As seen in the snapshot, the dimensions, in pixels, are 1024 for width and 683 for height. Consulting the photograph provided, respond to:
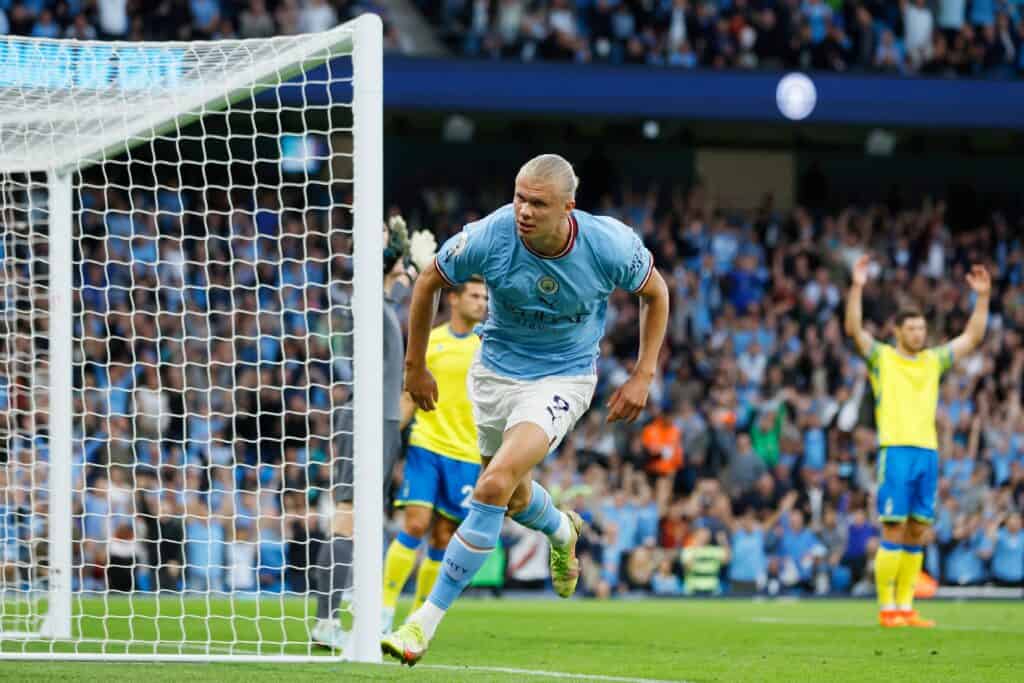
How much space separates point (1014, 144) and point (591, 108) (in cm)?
948

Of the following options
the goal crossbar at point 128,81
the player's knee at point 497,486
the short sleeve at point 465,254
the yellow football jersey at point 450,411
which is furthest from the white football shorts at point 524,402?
the yellow football jersey at point 450,411

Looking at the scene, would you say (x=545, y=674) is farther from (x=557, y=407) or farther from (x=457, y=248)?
(x=457, y=248)

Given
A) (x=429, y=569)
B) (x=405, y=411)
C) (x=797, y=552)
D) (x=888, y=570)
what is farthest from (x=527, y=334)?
(x=797, y=552)

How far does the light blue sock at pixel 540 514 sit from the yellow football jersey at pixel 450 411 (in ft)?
8.35

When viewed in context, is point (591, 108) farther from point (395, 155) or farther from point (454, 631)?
point (454, 631)

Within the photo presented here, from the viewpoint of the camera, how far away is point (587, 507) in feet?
67.2

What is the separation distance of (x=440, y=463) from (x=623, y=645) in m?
1.65

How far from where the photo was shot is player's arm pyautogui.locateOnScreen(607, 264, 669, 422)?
7402 millimetres

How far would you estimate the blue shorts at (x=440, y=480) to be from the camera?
1072 cm

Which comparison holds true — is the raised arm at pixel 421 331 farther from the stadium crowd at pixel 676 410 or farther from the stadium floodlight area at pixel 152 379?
the stadium crowd at pixel 676 410

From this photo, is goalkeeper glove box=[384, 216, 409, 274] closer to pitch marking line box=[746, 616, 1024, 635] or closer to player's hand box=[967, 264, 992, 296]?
player's hand box=[967, 264, 992, 296]

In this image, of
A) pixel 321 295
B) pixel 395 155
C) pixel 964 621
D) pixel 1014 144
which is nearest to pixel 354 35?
pixel 964 621

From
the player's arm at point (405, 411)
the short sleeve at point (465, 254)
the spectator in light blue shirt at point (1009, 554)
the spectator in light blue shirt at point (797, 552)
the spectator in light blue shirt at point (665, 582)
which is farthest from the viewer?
the spectator in light blue shirt at point (1009, 554)

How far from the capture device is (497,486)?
23.8ft
